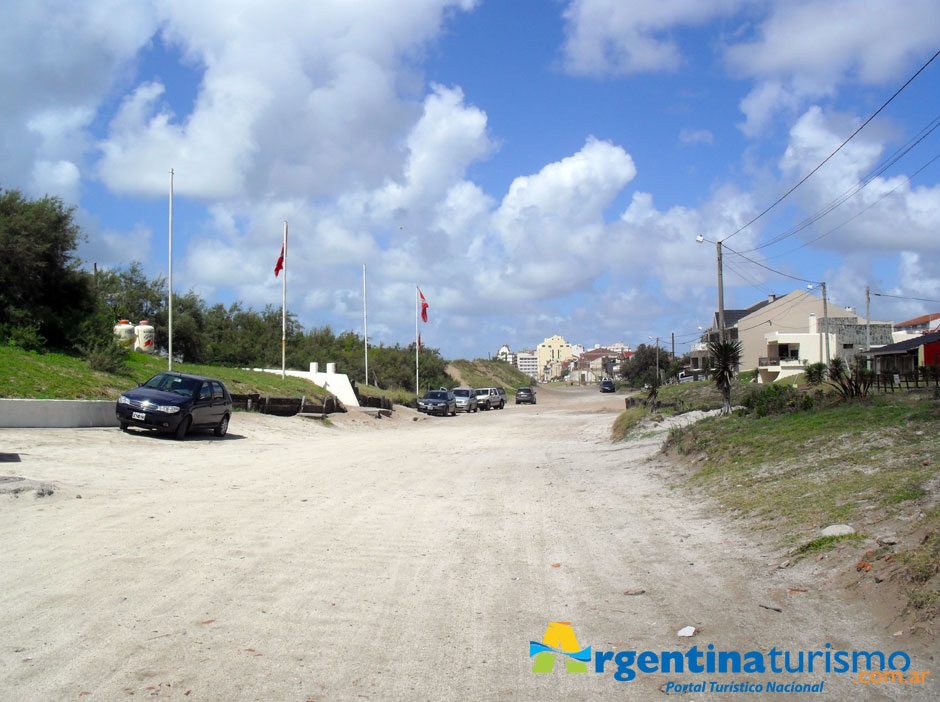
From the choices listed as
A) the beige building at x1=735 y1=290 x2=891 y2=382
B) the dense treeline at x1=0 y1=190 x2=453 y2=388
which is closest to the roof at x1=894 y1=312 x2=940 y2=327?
the beige building at x1=735 y1=290 x2=891 y2=382

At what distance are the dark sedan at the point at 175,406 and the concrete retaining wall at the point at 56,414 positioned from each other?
545mm

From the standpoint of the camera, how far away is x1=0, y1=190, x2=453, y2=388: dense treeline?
2623 centimetres

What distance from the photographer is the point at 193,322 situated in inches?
1977

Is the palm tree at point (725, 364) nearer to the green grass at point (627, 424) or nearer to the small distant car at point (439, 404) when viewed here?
the green grass at point (627, 424)

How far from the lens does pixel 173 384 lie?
19922mm

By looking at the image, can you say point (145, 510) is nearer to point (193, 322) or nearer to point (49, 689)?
point (49, 689)

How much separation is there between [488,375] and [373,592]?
113854 millimetres

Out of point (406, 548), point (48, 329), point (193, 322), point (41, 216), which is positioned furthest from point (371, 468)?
point (193, 322)

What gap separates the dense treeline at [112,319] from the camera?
2623 centimetres

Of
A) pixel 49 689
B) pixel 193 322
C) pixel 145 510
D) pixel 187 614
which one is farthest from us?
pixel 193 322

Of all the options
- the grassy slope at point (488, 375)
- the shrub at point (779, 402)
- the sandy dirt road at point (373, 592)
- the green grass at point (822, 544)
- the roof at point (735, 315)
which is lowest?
the sandy dirt road at point (373, 592)

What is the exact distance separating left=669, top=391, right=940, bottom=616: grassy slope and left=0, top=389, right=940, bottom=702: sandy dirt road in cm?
52

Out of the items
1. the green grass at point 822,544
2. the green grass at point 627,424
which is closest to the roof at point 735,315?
the green grass at point 627,424

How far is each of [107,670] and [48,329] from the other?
86.5 ft
